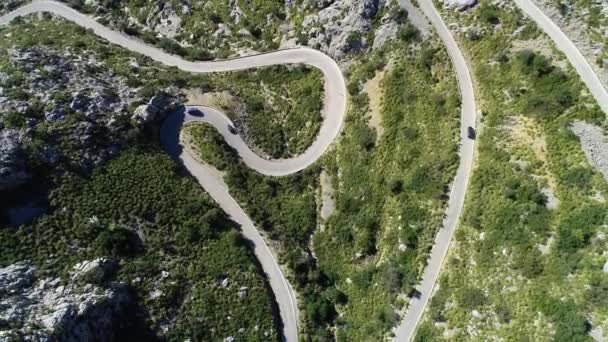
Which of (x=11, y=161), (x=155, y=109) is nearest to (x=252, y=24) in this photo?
(x=155, y=109)

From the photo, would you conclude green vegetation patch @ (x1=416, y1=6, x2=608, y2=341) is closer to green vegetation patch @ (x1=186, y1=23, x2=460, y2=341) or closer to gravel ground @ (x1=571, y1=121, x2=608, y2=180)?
gravel ground @ (x1=571, y1=121, x2=608, y2=180)

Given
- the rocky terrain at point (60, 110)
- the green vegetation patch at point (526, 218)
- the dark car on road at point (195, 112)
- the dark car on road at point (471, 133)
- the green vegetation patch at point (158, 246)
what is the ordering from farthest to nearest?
the dark car on road at point (195, 112) < the rocky terrain at point (60, 110) < the dark car on road at point (471, 133) < the green vegetation patch at point (158, 246) < the green vegetation patch at point (526, 218)

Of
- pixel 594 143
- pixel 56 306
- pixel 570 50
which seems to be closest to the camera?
pixel 594 143

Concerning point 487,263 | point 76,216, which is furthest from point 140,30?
point 487,263

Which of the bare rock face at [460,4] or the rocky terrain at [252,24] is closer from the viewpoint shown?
the bare rock face at [460,4]

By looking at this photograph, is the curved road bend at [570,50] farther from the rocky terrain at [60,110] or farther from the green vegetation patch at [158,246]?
the rocky terrain at [60,110]

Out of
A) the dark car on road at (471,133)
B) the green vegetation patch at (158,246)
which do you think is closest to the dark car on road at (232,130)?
the green vegetation patch at (158,246)

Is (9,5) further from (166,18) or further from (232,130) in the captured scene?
(232,130)
